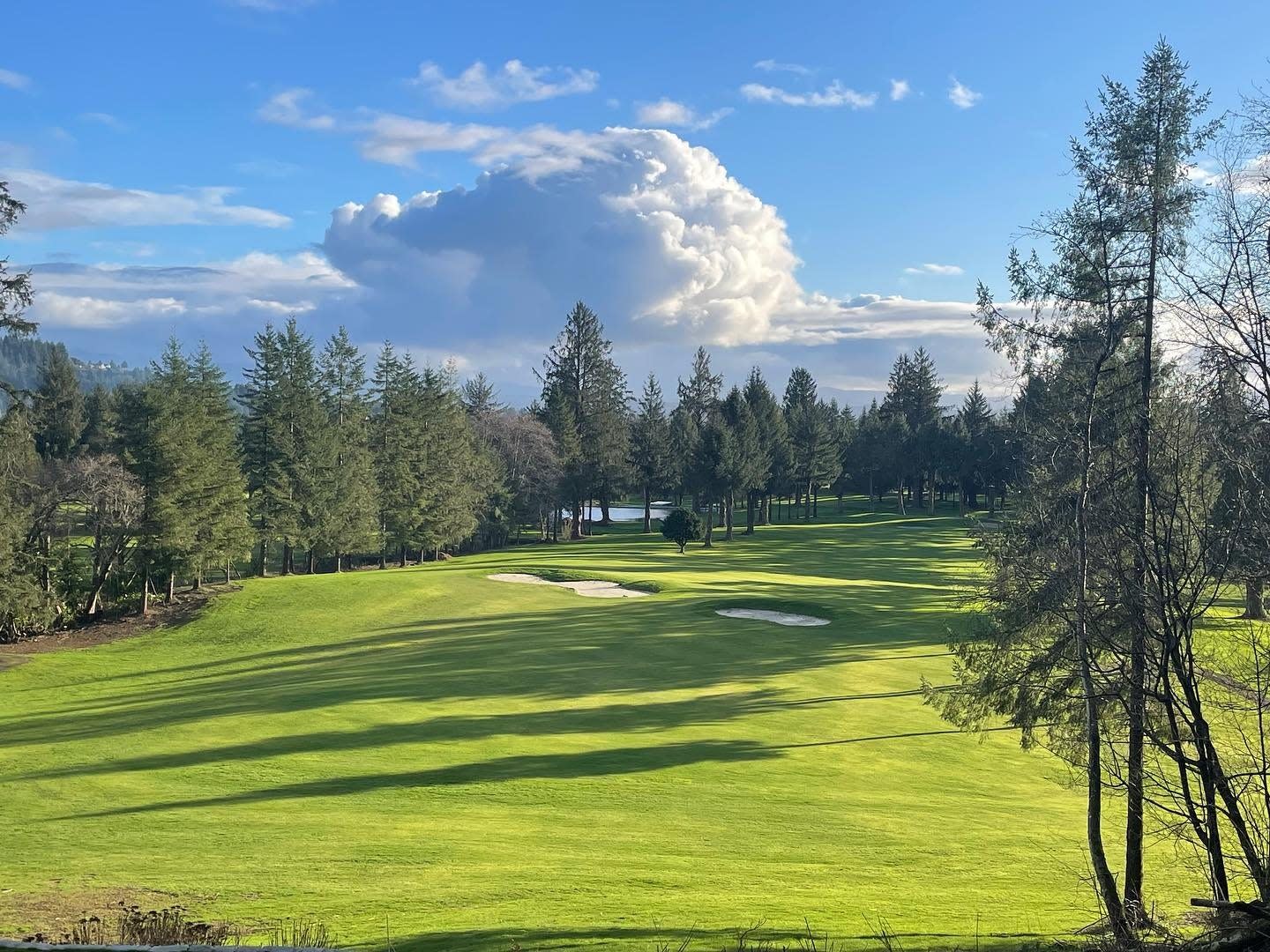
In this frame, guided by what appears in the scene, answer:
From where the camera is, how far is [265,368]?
69.4m

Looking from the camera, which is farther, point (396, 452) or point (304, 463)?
point (396, 452)

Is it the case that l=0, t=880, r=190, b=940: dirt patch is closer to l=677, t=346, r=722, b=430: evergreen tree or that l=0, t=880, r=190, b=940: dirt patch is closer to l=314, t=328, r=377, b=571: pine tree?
l=314, t=328, r=377, b=571: pine tree

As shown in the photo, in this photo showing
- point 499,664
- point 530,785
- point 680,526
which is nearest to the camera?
point 530,785

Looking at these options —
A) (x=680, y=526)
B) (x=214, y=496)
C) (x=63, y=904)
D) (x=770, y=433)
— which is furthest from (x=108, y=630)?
(x=770, y=433)

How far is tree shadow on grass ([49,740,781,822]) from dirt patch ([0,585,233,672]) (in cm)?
2536

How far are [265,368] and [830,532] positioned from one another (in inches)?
2070

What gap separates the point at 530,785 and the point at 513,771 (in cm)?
96

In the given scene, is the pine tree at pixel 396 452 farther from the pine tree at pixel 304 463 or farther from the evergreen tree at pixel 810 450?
the evergreen tree at pixel 810 450

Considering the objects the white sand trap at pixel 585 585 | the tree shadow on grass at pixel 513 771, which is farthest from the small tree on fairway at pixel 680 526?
the tree shadow on grass at pixel 513 771

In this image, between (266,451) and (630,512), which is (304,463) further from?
(630,512)

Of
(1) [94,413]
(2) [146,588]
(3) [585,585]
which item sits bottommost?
(3) [585,585]

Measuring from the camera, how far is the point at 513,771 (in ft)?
68.3

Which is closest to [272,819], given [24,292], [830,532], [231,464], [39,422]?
[24,292]

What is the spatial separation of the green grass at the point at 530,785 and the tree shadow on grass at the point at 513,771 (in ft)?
0.28
